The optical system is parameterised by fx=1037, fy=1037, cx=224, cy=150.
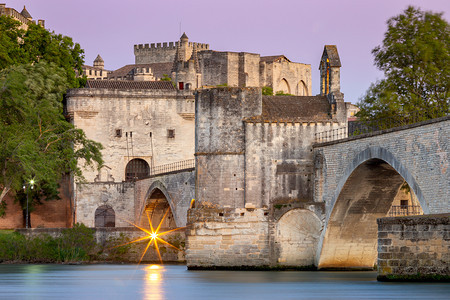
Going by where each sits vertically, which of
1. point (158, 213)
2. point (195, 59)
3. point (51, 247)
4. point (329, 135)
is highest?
point (195, 59)

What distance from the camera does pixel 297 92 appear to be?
111812 millimetres

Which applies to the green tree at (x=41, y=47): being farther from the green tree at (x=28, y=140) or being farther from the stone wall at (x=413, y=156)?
the stone wall at (x=413, y=156)

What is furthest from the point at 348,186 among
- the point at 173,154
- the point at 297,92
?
the point at 297,92

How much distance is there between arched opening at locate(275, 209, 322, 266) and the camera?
41281 millimetres

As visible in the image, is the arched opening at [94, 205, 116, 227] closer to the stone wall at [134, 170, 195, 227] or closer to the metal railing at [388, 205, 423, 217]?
the stone wall at [134, 170, 195, 227]

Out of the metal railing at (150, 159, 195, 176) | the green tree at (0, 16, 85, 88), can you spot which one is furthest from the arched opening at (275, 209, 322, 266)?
the green tree at (0, 16, 85, 88)

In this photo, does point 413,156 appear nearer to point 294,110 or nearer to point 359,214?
point 359,214

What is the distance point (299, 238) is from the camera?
41531mm

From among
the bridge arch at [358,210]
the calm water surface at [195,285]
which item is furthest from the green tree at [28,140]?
the bridge arch at [358,210]

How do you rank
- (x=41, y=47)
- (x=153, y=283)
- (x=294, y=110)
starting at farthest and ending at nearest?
(x=41, y=47) < (x=294, y=110) < (x=153, y=283)

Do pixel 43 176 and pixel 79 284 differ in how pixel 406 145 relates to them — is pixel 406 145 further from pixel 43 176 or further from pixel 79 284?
pixel 43 176

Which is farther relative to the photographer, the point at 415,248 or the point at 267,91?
the point at 267,91

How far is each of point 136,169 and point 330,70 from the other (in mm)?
22754

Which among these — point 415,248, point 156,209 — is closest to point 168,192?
point 156,209
